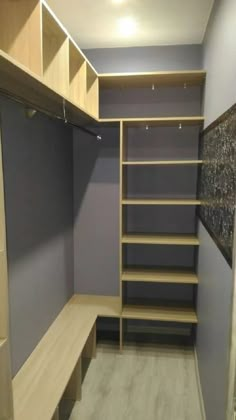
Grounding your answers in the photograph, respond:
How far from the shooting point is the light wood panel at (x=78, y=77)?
2371 millimetres

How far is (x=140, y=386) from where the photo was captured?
102 inches

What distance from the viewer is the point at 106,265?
340 cm

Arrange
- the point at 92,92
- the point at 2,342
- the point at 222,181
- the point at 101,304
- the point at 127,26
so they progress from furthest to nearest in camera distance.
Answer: the point at 101,304, the point at 92,92, the point at 127,26, the point at 222,181, the point at 2,342

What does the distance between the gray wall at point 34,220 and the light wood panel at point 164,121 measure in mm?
641

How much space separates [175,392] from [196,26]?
2884 mm

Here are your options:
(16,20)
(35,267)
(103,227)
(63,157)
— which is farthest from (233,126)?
(103,227)

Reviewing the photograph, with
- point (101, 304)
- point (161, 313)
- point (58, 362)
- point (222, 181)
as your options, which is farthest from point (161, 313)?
point (222, 181)

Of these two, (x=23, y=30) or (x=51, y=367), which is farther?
(x=51, y=367)

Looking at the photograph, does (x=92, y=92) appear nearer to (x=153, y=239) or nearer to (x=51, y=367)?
(x=153, y=239)

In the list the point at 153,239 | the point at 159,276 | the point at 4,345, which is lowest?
the point at 159,276

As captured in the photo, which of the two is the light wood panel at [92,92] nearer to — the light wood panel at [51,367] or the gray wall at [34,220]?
the gray wall at [34,220]

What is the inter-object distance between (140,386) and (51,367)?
2.70 ft

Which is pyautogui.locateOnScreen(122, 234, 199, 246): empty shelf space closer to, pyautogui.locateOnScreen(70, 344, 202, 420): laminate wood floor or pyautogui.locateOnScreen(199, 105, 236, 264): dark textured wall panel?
pyautogui.locateOnScreen(199, 105, 236, 264): dark textured wall panel

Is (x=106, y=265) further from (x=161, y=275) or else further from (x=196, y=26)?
(x=196, y=26)
